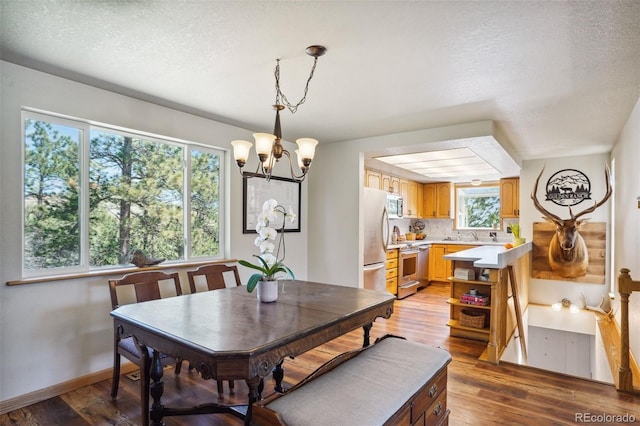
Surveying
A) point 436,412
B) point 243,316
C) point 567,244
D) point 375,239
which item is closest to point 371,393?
point 436,412

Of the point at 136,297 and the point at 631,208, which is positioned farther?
the point at 631,208

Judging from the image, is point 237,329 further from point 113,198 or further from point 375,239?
point 375,239

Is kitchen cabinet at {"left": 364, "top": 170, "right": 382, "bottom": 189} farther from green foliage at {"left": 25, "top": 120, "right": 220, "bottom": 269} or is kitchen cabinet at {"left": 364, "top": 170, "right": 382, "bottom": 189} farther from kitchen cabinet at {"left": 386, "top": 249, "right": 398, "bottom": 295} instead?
green foliage at {"left": 25, "top": 120, "right": 220, "bottom": 269}

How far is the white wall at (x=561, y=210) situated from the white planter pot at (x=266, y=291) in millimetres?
5478

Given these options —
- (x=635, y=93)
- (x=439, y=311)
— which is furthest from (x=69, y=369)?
(x=635, y=93)

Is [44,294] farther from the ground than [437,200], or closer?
closer

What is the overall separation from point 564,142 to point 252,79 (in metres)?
4.33

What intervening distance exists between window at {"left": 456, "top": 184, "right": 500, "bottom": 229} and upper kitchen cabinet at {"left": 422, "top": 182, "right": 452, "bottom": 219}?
1.45ft

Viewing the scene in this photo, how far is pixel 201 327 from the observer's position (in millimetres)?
1667

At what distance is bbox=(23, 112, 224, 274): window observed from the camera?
254 centimetres

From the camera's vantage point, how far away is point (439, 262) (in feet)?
23.6

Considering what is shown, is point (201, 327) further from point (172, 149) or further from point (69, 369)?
point (172, 149)

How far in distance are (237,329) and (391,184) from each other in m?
5.15

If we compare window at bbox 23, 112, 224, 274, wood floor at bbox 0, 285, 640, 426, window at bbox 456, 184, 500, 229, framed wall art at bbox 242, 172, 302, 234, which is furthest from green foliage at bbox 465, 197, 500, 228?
window at bbox 23, 112, 224, 274
